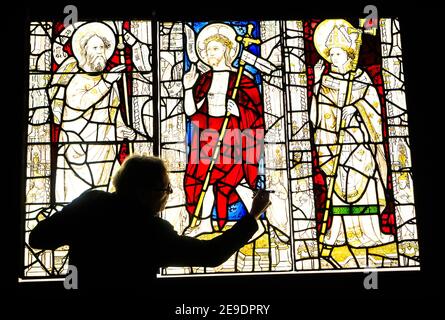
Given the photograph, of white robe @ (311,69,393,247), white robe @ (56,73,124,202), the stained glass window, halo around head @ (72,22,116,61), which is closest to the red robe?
the stained glass window

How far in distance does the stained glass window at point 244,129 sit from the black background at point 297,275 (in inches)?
3.7

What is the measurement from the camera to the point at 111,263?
6.52 ft

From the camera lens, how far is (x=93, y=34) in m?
4.57

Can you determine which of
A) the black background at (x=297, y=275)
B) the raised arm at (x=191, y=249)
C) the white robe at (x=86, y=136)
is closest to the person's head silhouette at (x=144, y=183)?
the raised arm at (x=191, y=249)

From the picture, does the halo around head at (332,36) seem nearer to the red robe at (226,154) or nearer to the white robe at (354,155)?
the white robe at (354,155)

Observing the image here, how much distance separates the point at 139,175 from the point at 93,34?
2.72 meters

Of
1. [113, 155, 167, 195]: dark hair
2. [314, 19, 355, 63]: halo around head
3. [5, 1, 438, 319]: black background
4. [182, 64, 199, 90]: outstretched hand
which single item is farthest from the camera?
[314, 19, 355, 63]: halo around head

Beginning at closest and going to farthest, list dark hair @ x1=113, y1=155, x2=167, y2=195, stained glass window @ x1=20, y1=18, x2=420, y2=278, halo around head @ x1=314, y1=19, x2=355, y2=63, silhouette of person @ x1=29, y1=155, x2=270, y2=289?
1. silhouette of person @ x1=29, y1=155, x2=270, y2=289
2. dark hair @ x1=113, y1=155, x2=167, y2=195
3. stained glass window @ x1=20, y1=18, x2=420, y2=278
4. halo around head @ x1=314, y1=19, x2=355, y2=63

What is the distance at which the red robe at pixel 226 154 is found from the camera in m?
4.20

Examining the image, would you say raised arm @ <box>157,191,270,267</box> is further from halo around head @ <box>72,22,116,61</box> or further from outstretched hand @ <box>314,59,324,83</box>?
halo around head @ <box>72,22,116,61</box>

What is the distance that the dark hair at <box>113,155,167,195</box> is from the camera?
214cm

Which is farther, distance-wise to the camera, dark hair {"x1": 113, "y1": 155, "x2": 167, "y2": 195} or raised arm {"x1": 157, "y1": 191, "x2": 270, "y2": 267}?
dark hair {"x1": 113, "y1": 155, "x2": 167, "y2": 195}

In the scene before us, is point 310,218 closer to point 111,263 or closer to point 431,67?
point 431,67
